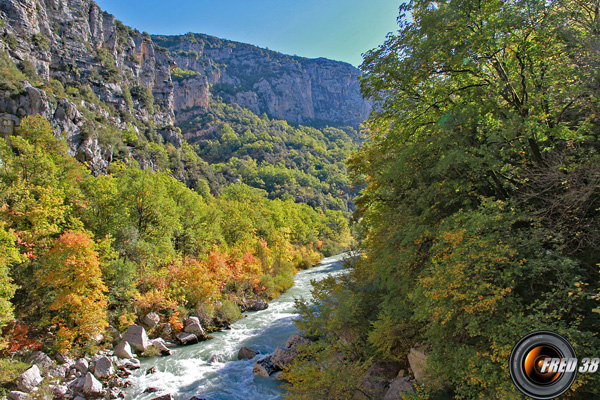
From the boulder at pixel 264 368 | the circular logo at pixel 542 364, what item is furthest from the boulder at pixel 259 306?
the circular logo at pixel 542 364

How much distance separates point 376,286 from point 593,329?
298 inches

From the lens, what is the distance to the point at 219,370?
15.7m

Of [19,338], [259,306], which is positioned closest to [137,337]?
[19,338]

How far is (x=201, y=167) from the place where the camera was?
3066 inches

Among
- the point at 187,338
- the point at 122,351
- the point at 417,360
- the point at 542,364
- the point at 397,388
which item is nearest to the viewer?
the point at 542,364

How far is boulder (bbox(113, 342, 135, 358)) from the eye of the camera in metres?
16.0

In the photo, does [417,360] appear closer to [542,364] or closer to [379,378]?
[379,378]

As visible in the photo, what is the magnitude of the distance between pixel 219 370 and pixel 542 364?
14.6 m

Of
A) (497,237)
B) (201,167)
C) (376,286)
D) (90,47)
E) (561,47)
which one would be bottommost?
(376,286)

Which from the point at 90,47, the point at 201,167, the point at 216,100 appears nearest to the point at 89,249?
the point at 201,167

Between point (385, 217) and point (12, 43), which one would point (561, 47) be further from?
point (12, 43)

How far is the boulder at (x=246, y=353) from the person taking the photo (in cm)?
1706

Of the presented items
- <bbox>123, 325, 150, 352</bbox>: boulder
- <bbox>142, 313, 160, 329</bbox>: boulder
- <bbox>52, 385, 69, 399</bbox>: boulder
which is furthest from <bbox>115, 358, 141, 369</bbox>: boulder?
<bbox>142, 313, 160, 329</bbox>: boulder

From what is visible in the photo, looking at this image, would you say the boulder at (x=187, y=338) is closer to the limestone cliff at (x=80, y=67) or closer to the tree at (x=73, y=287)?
the tree at (x=73, y=287)
